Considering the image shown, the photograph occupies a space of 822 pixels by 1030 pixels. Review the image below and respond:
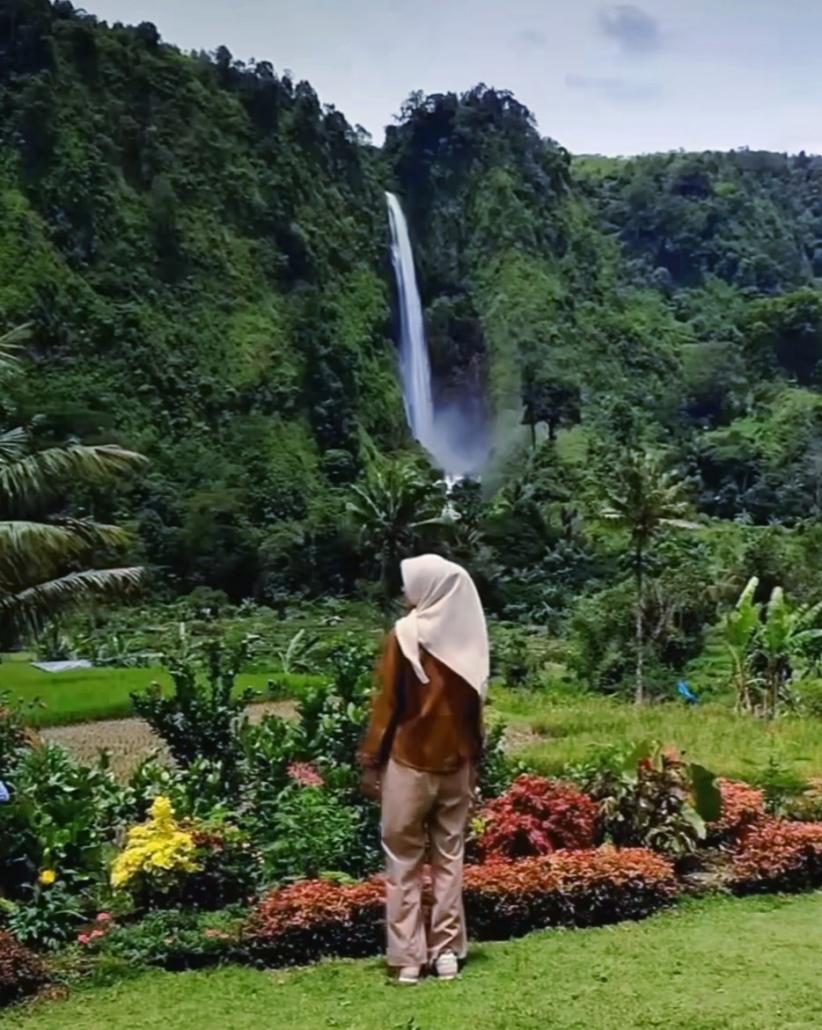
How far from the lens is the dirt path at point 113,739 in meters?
15.0

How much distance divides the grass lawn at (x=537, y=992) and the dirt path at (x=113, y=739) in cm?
913

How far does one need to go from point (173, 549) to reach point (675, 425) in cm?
3179

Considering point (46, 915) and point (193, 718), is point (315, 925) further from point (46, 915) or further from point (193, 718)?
point (193, 718)

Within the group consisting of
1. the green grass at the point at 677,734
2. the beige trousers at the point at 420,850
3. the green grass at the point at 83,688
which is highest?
the beige trousers at the point at 420,850

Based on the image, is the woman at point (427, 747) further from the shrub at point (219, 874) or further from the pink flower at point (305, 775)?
the pink flower at point (305, 775)

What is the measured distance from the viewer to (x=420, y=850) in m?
4.69

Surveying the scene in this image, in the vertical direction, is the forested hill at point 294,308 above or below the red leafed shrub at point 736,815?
above

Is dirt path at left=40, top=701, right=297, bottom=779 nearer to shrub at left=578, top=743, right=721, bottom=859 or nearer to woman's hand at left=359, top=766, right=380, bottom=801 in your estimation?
shrub at left=578, top=743, right=721, bottom=859

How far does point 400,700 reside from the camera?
183 inches

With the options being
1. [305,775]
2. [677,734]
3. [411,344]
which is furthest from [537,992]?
[411,344]

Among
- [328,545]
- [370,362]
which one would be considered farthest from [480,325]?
[328,545]

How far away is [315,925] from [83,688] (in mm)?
15703

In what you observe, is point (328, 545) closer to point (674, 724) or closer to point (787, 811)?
point (674, 724)

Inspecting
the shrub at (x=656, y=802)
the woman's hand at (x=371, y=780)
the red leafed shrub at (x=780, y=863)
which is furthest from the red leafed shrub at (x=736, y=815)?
the woman's hand at (x=371, y=780)
